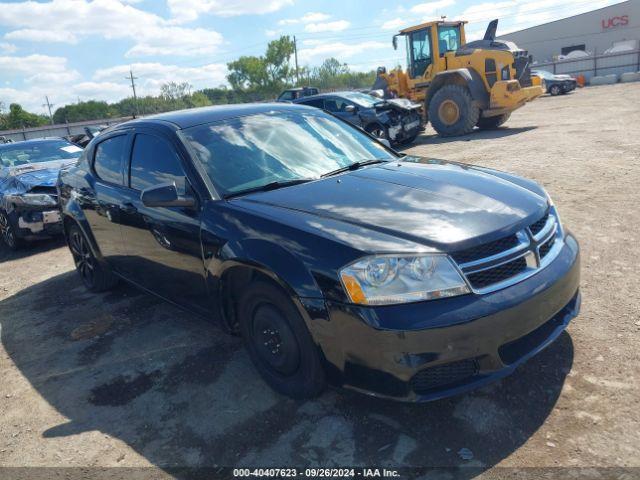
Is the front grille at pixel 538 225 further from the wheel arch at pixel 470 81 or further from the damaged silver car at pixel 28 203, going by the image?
the wheel arch at pixel 470 81

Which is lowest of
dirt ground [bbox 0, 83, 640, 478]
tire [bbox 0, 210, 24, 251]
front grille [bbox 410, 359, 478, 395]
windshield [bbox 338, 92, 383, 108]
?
dirt ground [bbox 0, 83, 640, 478]

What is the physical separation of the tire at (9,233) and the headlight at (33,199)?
1.04ft

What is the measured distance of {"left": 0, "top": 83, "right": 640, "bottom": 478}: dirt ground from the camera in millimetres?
2400

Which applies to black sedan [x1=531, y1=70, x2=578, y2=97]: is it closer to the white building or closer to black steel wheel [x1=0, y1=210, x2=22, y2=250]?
the white building

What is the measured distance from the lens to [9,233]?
734cm

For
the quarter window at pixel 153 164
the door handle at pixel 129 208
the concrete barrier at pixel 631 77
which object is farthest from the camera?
the concrete barrier at pixel 631 77

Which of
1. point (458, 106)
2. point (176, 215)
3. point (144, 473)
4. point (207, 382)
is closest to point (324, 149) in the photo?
point (176, 215)

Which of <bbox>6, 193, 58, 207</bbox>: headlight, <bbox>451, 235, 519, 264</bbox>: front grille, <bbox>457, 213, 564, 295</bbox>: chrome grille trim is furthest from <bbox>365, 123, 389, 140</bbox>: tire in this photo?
<bbox>451, 235, 519, 264</bbox>: front grille

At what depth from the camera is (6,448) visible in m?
2.85

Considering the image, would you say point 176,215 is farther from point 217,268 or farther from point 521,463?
point 521,463

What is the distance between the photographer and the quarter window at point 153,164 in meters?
3.39

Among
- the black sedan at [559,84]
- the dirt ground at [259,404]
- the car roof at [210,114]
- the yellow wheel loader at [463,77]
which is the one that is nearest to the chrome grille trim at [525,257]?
the dirt ground at [259,404]

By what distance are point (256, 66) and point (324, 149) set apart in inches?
3984

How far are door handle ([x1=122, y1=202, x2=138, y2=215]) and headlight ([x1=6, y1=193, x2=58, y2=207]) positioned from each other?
3935 mm
